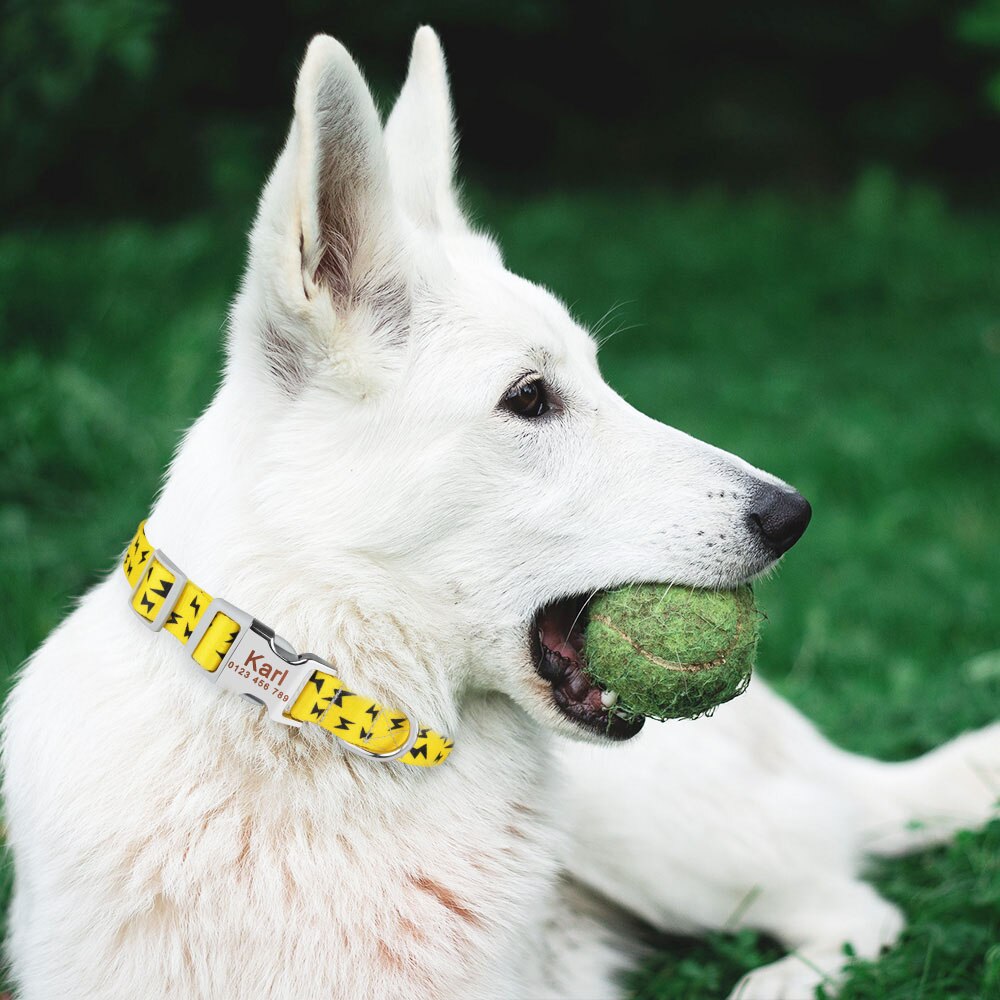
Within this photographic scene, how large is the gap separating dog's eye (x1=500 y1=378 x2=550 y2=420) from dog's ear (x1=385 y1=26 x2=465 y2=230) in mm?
605

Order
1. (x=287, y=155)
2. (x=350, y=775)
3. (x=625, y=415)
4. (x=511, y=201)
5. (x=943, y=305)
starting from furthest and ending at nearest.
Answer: (x=511, y=201), (x=943, y=305), (x=625, y=415), (x=350, y=775), (x=287, y=155)

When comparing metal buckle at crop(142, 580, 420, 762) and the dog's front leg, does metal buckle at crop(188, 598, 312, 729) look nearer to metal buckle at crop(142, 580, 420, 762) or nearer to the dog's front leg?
metal buckle at crop(142, 580, 420, 762)

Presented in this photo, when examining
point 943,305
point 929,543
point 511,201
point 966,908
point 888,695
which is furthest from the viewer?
point 511,201

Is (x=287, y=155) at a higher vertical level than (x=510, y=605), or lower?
higher

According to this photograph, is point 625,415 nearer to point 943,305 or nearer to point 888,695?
point 888,695

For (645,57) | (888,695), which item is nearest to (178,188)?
(645,57)

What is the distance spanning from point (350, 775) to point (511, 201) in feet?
33.6

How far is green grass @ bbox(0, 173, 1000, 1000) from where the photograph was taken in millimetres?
3941

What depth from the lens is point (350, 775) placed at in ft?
7.09

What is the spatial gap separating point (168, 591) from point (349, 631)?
337 mm

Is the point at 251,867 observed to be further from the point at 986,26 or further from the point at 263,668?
the point at 986,26

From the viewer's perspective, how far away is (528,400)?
230 centimetres

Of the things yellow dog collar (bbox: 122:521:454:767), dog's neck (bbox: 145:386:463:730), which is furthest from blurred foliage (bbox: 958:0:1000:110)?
yellow dog collar (bbox: 122:521:454:767)

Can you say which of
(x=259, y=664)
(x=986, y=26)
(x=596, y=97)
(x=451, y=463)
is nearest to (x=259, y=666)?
(x=259, y=664)
